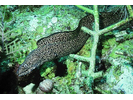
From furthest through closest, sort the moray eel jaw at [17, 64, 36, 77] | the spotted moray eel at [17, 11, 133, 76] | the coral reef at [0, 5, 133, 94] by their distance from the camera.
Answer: the spotted moray eel at [17, 11, 133, 76] < the moray eel jaw at [17, 64, 36, 77] < the coral reef at [0, 5, 133, 94]

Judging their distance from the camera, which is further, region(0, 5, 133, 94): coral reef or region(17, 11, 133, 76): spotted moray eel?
region(17, 11, 133, 76): spotted moray eel

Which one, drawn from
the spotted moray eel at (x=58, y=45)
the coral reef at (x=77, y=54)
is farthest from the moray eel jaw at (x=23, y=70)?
the coral reef at (x=77, y=54)

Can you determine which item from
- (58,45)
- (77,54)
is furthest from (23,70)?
(77,54)

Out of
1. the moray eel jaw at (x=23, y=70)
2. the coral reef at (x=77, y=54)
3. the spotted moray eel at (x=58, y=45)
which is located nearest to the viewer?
the coral reef at (x=77, y=54)

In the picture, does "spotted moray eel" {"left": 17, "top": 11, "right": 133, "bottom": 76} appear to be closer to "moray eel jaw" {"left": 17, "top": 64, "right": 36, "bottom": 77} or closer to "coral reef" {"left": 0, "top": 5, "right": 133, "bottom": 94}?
"moray eel jaw" {"left": 17, "top": 64, "right": 36, "bottom": 77}

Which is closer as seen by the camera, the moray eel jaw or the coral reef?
the coral reef

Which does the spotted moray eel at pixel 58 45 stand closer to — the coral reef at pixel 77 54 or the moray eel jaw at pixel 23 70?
the moray eel jaw at pixel 23 70

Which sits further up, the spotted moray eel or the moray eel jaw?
the spotted moray eel

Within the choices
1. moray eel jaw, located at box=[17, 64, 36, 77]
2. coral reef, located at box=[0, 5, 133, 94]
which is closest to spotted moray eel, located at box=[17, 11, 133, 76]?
moray eel jaw, located at box=[17, 64, 36, 77]

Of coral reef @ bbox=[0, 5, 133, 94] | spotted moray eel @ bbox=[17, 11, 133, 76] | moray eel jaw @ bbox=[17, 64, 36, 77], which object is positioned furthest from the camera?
spotted moray eel @ bbox=[17, 11, 133, 76]

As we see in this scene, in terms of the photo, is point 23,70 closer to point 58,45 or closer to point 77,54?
point 58,45
